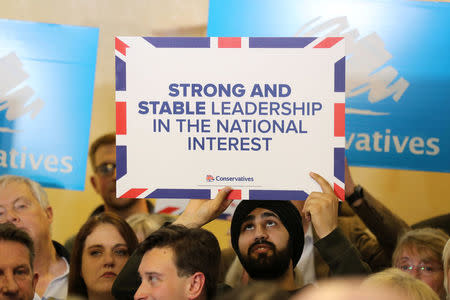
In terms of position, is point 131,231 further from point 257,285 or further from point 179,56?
point 257,285

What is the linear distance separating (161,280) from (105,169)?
1.55m

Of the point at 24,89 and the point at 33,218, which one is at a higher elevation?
the point at 24,89

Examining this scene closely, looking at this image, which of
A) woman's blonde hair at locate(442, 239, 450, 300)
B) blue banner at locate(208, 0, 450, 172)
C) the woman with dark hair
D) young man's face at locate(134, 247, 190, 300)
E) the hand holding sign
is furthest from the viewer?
blue banner at locate(208, 0, 450, 172)

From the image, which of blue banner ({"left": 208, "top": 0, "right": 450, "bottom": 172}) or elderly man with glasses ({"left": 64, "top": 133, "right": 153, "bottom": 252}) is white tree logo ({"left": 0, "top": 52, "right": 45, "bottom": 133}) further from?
blue banner ({"left": 208, "top": 0, "right": 450, "bottom": 172})

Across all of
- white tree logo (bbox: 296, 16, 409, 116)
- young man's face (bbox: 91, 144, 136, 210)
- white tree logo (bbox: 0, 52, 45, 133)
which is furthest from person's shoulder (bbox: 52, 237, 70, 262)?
white tree logo (bbox: 296, 16, 409, 116)

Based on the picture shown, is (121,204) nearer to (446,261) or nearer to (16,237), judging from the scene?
(16,237)

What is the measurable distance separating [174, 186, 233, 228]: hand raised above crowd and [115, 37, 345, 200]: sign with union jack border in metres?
0.03

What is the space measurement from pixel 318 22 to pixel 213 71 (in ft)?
4.33

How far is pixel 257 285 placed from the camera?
1.36 m

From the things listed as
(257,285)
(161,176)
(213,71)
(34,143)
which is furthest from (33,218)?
(257,285)

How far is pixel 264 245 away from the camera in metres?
2.97

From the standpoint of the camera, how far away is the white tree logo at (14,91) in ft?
12.7

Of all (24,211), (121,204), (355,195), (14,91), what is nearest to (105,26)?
(14,91)

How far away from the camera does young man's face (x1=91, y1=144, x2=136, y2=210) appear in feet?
12.5
